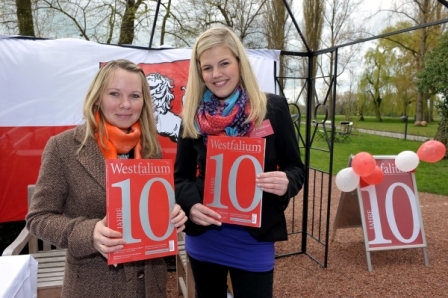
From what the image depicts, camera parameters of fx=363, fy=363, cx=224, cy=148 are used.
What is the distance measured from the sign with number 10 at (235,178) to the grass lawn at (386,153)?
256 cm

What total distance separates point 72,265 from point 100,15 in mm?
8871

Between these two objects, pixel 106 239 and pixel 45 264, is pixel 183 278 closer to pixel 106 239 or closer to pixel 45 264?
pixel 45 264

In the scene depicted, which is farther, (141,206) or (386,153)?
(386,153)

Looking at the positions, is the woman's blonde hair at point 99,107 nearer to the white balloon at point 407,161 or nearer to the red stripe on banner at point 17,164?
the red stripe on banner at point 17,164

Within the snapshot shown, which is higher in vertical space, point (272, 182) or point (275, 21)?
point (275, 21)

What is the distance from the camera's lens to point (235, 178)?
161cm

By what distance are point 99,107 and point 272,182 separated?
0.78m

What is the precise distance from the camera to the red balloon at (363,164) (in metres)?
3.86

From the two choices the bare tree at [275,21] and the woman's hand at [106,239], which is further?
the bare tree at [275,21]

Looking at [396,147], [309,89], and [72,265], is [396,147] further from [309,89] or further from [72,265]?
[72,265]

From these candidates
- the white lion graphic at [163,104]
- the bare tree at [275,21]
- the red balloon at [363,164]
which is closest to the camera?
the red balloon at [363,164]

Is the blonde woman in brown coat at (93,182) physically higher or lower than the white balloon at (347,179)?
higher

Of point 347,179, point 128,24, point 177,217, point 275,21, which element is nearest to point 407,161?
point 347,179

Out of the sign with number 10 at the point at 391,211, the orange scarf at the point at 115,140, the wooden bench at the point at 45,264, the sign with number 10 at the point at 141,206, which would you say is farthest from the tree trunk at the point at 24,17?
the sign with number 10 at the point at 141,206
